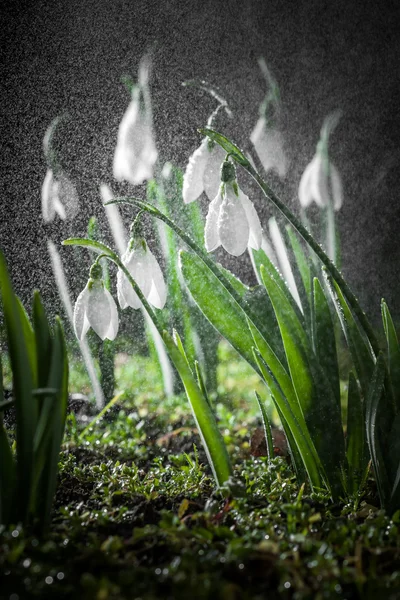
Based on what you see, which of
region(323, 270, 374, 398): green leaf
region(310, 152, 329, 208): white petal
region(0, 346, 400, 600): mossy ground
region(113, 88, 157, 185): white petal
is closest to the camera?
region(0, 346, 400, 600): mossy ground

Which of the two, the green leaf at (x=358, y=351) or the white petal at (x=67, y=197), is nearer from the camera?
the green leaf at (x=358, y=351)

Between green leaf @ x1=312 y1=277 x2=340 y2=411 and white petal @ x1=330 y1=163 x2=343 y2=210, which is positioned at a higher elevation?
white petal @ x1=330 y1=163 x2=343 y2=210

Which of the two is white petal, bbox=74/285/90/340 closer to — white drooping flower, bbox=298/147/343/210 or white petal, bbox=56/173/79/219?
white petal, bbox=56/173/79/219

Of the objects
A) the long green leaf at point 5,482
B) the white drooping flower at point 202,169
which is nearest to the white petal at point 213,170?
the white drooping flower at point 202,169

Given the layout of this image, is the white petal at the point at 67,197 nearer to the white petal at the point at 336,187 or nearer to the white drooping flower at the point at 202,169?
the white drooping flower at the point at 202,169

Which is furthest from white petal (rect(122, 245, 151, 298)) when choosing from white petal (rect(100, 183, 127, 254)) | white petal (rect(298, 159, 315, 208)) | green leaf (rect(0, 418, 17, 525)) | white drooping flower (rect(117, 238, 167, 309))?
white petal (rect(298, 159, 315, 208))

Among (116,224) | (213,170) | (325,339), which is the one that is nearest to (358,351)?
(325,339)
